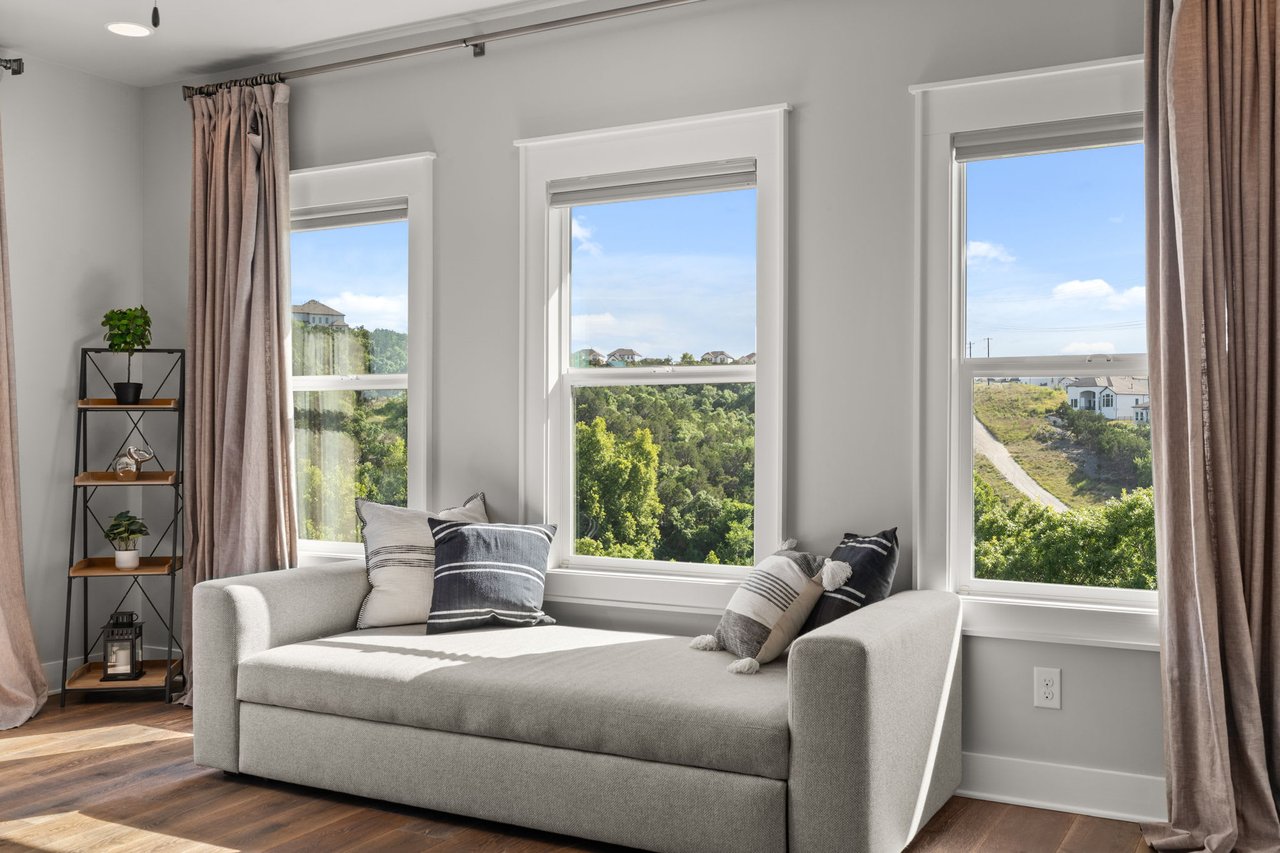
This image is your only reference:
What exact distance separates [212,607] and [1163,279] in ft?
9.44

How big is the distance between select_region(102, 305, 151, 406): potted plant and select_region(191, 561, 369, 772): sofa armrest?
135cm

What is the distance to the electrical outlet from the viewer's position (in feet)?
10.00

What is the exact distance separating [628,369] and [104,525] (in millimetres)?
2534

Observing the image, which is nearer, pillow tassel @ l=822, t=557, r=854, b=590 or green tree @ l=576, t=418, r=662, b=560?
pillow tassel @ l=822, t=557, r=854, b=590

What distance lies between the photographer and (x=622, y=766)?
2.69 meters

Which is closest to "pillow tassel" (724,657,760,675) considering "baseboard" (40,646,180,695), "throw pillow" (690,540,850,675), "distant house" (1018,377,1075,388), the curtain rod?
"throw pillow" (690,540,850,675)

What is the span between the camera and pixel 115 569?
4.30 m

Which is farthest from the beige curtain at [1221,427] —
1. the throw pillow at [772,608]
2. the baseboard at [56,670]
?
the baseboard at [56,670]

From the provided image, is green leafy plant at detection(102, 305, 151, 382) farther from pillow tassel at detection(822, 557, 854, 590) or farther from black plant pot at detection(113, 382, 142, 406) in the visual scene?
pillow tassel at detection(822, 557, 854, 590)

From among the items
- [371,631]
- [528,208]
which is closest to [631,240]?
[528,208]

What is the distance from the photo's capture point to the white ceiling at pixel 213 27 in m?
3.85

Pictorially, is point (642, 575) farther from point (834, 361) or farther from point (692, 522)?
point (834, 361)

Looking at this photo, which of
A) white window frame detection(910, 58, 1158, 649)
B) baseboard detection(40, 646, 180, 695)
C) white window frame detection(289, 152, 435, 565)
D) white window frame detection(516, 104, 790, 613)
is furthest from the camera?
baseboard detection(40, 646, 180, 695)

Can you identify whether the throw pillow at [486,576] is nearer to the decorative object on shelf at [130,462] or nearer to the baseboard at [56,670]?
the decorative object on shelf at [130,462]
